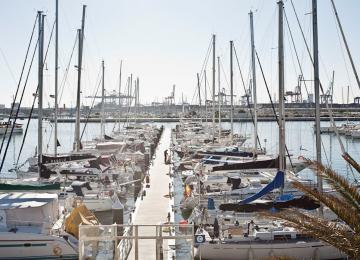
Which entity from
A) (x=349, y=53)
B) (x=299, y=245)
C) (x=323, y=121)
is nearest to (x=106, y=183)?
(x=299, y=245)

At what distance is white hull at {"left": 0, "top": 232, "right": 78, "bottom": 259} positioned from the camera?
19562mm

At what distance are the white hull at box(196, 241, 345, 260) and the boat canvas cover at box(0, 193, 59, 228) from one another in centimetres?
639

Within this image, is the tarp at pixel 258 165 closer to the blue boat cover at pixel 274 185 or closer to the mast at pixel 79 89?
the blue boat cover at pixel 274 185

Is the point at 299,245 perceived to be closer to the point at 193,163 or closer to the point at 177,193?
the point at 177,193

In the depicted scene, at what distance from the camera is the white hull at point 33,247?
1956 cm

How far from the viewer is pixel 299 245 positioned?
789 inches

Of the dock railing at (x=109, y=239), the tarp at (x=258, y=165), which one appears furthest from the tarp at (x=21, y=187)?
the tarp at (x=258, y=165)

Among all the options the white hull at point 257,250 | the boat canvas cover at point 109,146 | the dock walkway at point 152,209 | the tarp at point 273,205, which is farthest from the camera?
the boat canvas cover at point 109,146

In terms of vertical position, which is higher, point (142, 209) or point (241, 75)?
point (241, 75)

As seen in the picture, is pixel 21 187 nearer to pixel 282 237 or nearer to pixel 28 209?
pixel 28 209

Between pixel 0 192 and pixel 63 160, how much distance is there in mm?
7961

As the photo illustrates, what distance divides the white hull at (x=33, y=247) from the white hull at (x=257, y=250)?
16.9ft

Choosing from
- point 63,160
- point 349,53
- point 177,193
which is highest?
point 349,53

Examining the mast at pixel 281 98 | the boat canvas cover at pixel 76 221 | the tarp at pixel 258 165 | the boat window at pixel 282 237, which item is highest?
the mast at pixel 281 98
